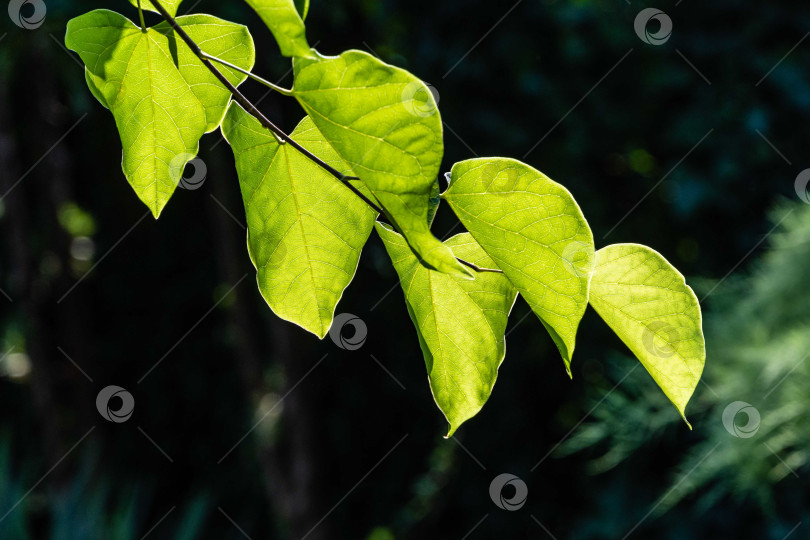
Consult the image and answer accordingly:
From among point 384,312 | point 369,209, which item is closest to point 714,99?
point 384,312

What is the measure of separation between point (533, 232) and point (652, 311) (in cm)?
8

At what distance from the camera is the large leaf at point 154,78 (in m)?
0.32

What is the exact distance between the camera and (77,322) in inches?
138

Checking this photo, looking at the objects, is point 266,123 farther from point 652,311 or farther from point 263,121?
point 652,311

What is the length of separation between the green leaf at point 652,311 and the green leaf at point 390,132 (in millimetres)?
104

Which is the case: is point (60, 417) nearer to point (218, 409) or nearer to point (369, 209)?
point (218, 409)

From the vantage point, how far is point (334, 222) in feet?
1.06

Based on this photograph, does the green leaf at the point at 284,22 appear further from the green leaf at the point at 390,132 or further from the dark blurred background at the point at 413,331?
the dark blurred background at the point at 413,331

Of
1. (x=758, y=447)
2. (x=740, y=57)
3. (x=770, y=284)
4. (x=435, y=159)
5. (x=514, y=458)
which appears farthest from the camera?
(x=514, y=458)

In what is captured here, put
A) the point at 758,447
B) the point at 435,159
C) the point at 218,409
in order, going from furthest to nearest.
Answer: the point at 218,409 < the point at 758,447 < the point at 435,159

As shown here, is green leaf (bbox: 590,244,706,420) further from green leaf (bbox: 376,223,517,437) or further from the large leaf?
the large leaf

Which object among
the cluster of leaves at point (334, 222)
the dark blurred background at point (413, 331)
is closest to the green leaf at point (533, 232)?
the cluster of leaves at point (334, 222)

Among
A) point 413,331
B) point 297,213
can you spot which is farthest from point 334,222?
point 413,331

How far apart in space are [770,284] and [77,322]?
114 inches
